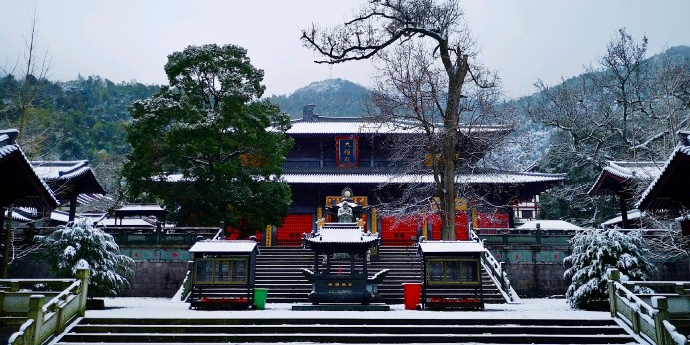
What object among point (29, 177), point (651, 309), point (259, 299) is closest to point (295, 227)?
point (259, 299)

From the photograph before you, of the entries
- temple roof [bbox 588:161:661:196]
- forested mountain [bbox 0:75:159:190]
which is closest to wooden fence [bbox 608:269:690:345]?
temple roof [bbox 588:161:661:196]

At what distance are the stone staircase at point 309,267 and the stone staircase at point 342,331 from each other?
397 cm

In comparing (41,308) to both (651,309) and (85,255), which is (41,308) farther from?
(651,309)

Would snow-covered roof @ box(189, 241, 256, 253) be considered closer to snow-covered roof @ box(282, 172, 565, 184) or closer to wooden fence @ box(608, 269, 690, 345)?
wooden fence @ box(608, 269, 690, 345)

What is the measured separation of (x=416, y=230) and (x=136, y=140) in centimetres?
1385

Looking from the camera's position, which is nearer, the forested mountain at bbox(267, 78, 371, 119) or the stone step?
the stone step

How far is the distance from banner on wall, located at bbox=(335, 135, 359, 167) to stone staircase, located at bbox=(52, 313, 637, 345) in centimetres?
1859

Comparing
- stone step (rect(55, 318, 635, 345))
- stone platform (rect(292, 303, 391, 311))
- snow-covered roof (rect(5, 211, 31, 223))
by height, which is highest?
snow-covered roof (rect(5, 211, 31, 223))

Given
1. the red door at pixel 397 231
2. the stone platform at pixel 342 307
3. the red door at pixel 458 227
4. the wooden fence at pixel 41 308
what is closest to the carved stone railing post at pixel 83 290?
the wooden fence at pixel 41 308

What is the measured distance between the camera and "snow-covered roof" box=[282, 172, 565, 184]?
1015 inches

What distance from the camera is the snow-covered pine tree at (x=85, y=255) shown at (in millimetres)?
14773

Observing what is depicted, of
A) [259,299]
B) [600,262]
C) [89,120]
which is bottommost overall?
[259,299]

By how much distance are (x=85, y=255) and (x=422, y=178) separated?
15.6 metres

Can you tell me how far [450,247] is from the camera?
15.6 meters
